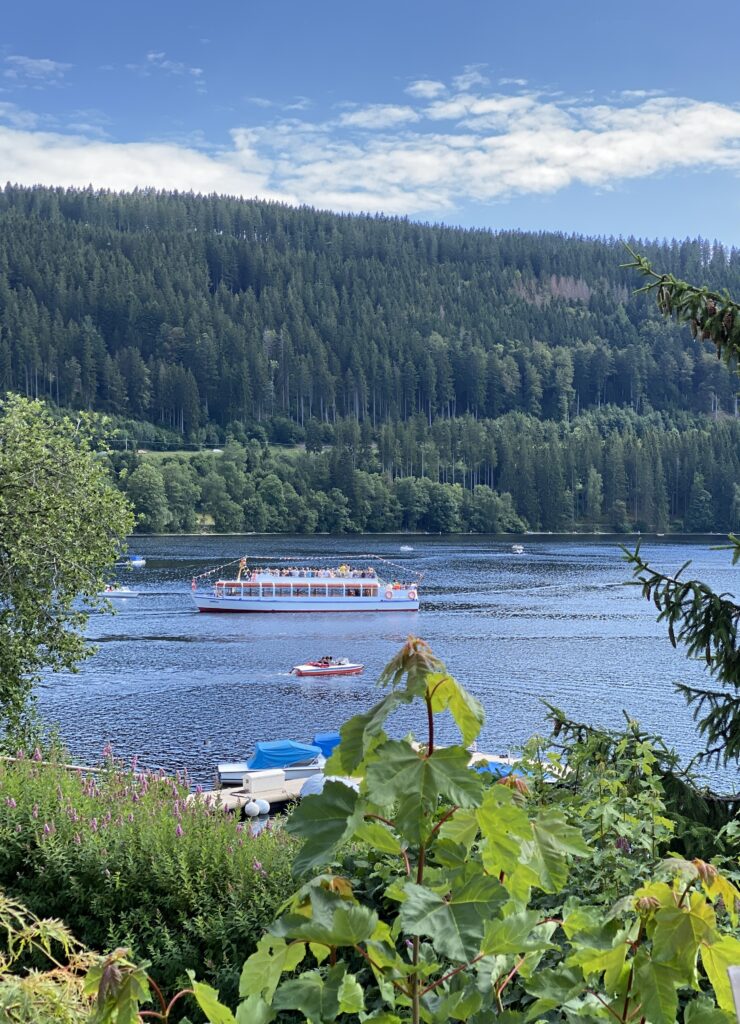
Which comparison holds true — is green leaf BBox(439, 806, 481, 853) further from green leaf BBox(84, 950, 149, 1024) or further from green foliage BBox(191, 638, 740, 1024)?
green leaf BBox(84, 950, 149, 1024)

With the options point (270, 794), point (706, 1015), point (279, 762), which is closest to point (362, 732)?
point (706, 1015)

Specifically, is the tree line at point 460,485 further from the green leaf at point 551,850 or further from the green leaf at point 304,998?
the green leaf at point 304,998

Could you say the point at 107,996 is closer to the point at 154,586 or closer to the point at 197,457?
the point at 154,586

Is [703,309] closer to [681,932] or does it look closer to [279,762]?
[681,932]

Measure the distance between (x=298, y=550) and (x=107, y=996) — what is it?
97933 mm

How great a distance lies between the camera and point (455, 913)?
5.38 feet

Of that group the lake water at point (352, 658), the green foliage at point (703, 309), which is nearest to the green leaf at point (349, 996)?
the green foliage at point (703, 309)

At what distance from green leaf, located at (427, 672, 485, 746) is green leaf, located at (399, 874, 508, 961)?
9.7 inches

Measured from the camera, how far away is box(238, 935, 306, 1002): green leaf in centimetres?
171

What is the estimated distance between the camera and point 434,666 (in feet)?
5.35

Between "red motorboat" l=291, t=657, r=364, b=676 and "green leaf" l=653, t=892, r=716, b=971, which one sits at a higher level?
"green leaf" l=653, t=892, r=716, b=971

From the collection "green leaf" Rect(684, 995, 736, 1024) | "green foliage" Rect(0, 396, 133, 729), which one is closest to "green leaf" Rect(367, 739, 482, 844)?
"green leaf" Rect(684, 995, 736, 1024)

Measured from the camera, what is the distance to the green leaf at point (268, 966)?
1.71 m

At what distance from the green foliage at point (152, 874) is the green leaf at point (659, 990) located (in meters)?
3.24
